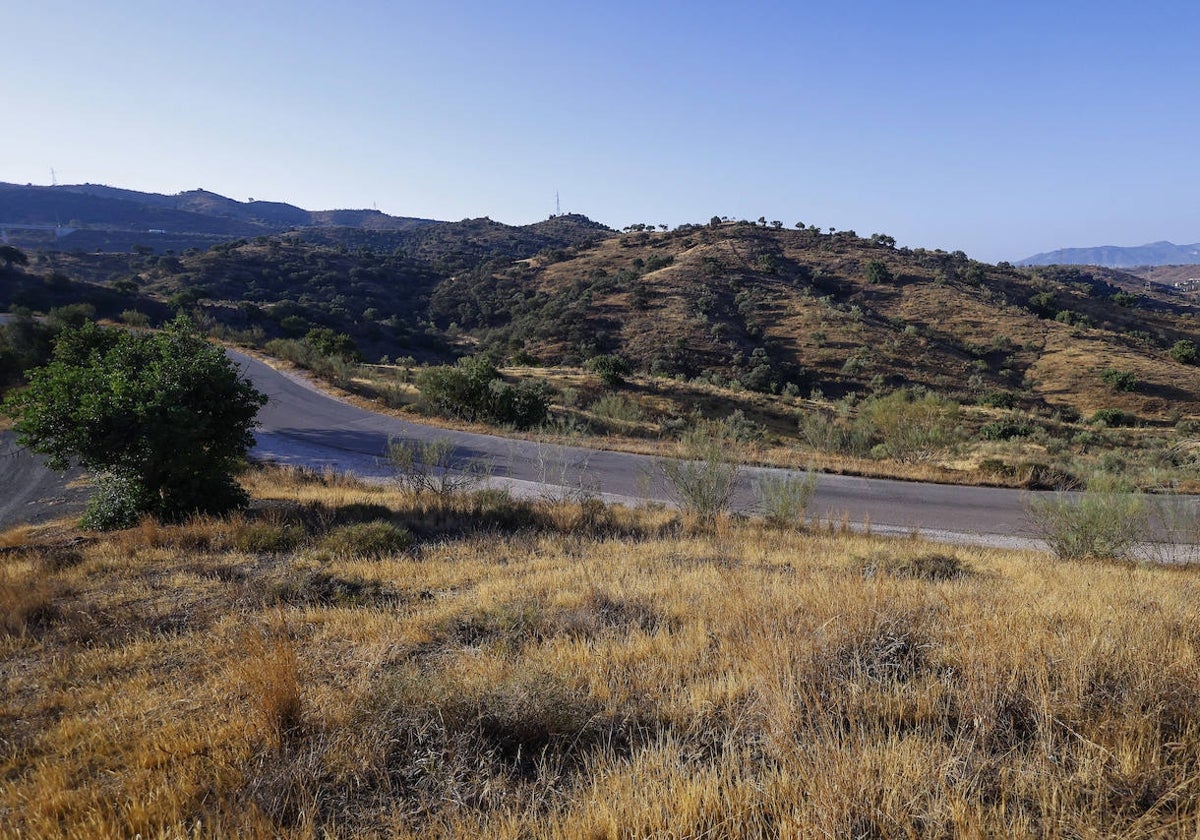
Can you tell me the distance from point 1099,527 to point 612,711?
926cm

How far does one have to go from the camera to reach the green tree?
27.6ft

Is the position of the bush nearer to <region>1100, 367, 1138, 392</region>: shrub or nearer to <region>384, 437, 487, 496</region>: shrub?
<region>384, 437, 487, 496</region>: shrub

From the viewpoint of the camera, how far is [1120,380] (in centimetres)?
3675

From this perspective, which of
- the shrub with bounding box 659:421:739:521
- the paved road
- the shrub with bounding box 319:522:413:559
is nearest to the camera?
the shrub with bounding box 319:522:413:559

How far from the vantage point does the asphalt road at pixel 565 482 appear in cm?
1145

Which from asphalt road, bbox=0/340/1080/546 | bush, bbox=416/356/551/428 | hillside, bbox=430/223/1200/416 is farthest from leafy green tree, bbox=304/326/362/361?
asphalt road, bbox=0/340/1080/546

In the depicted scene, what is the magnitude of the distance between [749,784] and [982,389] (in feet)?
142

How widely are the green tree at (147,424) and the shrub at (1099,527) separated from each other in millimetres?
12939

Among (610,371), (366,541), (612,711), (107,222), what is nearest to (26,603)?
(366,541)

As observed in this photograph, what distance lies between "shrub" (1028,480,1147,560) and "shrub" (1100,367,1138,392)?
36.2 metres

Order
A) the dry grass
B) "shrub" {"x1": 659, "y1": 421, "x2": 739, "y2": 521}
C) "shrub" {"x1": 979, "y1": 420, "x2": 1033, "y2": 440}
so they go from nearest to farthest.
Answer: the dry grass → "shrub" {"x1": 659, "y1": 421, "x2": 739, "y2": 521} → "shrub" {"x1": 979, "y1": 420, "x2": 1033, "y2": 440}

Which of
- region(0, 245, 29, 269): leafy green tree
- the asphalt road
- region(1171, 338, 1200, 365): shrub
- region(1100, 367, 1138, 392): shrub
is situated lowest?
the asphalt road

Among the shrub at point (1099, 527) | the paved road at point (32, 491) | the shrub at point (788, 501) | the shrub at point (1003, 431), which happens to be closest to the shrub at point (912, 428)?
the shrub at point (1003, 431)

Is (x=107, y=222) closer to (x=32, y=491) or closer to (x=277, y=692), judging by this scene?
(x=32, y=491)
